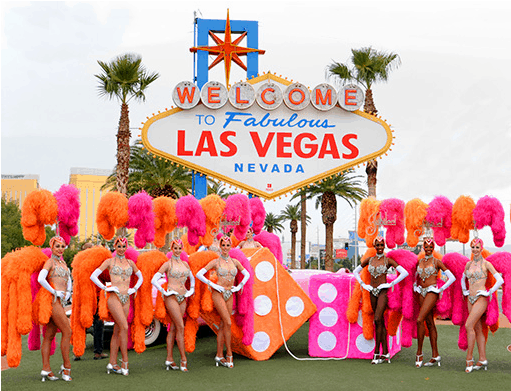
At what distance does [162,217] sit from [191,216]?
42 centimetres

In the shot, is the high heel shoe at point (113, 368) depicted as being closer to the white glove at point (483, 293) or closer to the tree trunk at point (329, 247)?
the white glove at point (483, 293)

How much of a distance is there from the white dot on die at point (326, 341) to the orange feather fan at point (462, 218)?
239 cm

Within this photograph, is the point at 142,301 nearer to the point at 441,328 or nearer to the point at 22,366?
the point at 22,366

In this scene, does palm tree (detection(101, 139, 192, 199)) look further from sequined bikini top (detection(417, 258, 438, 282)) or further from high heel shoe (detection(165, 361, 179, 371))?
sequined bikini top (detection(417, 258, 438, 282))

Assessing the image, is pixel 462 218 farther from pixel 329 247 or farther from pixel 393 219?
pixel 329 247

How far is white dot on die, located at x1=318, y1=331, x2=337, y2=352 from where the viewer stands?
8.81m

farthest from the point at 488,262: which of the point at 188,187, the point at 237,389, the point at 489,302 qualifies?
the point at 188,187

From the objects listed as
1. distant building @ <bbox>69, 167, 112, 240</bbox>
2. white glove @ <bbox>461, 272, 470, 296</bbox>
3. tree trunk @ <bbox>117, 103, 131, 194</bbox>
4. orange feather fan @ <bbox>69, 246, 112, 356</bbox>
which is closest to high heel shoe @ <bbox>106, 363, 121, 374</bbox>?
orange feather fan @ <bbox>69, 246, 112, 356</bbox>

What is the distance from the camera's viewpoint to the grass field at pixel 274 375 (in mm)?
6789

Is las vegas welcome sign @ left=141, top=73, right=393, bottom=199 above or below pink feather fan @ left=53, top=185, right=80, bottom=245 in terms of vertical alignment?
above

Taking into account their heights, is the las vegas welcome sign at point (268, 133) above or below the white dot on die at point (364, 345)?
above

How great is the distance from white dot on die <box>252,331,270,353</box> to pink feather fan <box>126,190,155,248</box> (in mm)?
2261

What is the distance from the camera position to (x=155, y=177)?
23484mm

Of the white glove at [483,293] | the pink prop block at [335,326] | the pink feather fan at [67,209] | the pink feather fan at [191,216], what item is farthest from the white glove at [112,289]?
the white glove at [483,293]
